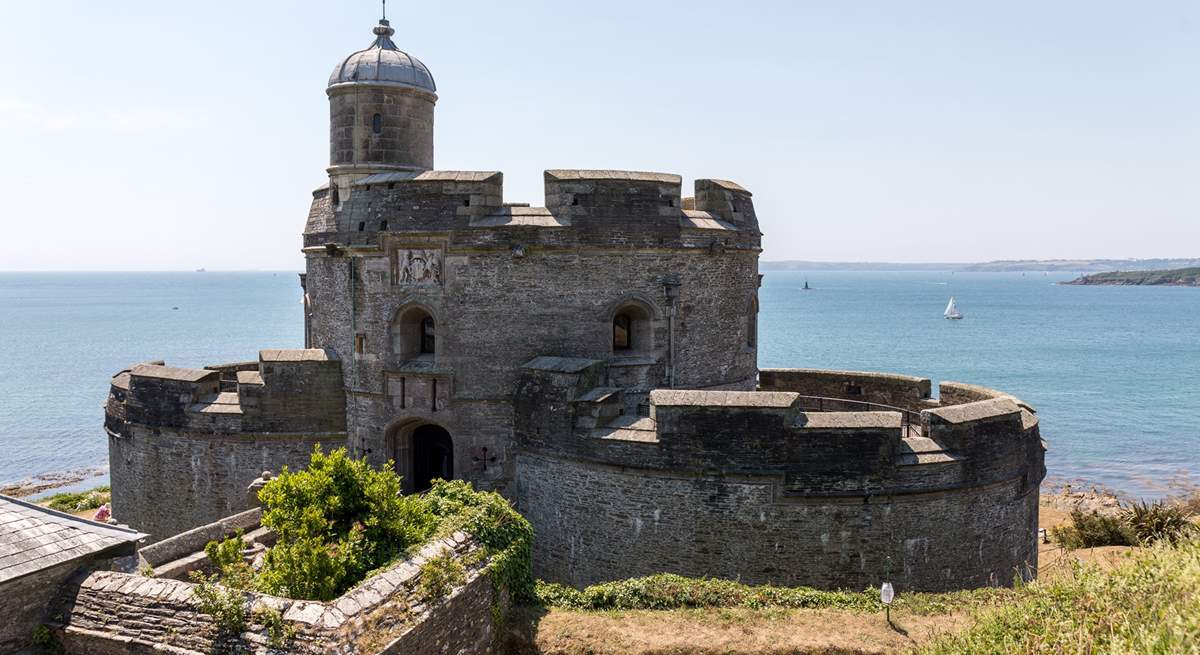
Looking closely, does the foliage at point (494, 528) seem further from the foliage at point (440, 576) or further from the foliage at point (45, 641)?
the foliage at point (45, 641)

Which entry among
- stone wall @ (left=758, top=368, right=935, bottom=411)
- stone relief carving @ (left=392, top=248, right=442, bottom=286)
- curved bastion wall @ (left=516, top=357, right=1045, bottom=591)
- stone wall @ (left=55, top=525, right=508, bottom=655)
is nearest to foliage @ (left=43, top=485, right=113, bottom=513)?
stone relief carving @ (left=392, top=248, right=442, bottom=286)

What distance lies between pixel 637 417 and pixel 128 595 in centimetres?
864

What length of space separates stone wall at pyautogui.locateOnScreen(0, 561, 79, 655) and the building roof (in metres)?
0.12

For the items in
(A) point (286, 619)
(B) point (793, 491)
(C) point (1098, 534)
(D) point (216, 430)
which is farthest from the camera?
(C) point (1098, 534)

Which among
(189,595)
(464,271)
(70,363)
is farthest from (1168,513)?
(70,363)

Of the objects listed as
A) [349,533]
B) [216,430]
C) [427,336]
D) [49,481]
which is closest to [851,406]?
[427,336]

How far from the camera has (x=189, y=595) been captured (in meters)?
10.0

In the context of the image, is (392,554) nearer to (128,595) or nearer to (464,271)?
(128,595)

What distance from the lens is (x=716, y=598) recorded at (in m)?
12.7

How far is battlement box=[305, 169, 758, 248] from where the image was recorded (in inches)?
667

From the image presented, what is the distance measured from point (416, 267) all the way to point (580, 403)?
4.56 m

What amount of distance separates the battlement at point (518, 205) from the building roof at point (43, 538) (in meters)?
7.90

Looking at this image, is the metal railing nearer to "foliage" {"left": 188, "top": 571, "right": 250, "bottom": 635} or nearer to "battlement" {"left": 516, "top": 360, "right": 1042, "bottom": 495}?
"battlement" {"left": 516, "top": 360, "right": 1042, "bottom": 495}

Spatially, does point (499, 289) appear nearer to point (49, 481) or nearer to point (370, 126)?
point (370, 126)
